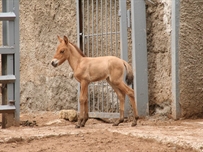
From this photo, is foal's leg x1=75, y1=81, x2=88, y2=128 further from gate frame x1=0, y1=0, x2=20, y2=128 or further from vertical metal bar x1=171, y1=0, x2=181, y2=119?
vertical metal bar x1=171, y1=0, x2=181, y2=119

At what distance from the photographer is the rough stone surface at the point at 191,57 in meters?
8.12

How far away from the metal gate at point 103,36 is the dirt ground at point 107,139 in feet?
5.27

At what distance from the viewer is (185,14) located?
8148mm

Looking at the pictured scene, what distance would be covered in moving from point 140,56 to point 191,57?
827 mm

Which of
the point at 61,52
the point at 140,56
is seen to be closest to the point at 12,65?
the point at 61,52

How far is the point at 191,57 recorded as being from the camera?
8.20 meters

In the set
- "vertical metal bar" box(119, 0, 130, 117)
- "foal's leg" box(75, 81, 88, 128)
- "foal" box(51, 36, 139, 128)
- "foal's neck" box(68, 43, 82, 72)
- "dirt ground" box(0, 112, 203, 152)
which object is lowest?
"dirt ground" box(0, 112, 203, 152)

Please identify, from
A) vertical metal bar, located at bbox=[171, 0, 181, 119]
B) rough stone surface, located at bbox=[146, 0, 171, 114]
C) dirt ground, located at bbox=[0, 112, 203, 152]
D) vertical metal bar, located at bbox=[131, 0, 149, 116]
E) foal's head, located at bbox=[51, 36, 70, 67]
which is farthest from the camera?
vertical metal bar, located at bbox=[131, 0, 149, 116]

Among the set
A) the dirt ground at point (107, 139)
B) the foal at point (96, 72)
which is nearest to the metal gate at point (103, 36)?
the foal at point (96, 72)

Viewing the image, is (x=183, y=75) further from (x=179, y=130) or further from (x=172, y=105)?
(x=179, y=130)

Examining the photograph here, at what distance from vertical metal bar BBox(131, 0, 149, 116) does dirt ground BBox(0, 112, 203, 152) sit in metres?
1.14

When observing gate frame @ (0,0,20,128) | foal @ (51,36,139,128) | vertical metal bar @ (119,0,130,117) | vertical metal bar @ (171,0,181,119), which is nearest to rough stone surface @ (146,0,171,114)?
vertical metal bar @ (171,0,181,119)

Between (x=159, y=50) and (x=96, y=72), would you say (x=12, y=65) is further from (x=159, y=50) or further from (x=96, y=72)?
(x=159, y=50)

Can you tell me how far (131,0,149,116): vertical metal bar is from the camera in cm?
845
